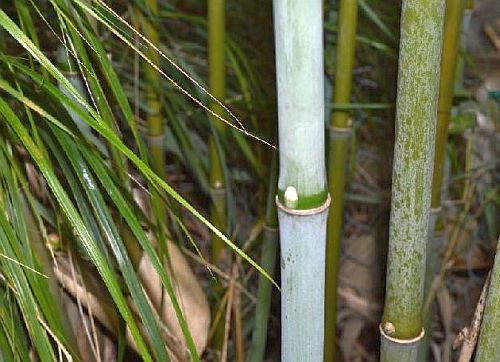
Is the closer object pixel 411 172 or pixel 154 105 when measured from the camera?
pixel 411 172

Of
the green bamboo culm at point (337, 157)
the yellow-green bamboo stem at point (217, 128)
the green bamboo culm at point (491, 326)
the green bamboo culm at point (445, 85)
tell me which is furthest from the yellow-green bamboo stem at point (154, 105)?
the green bamboo culm at point (491, 326)

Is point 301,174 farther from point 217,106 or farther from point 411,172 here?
point 217,106

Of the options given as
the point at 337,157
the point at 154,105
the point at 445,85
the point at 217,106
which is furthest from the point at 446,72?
the point at 154,105

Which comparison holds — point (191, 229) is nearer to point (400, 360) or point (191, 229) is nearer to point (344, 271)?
point (344, 271)

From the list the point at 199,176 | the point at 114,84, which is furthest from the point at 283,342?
the point at 199,176

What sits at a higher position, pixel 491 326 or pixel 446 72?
pixel 446 72

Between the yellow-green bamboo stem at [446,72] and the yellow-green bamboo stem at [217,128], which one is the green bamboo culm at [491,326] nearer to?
the yellow-green bamboo stem at [446,72]
